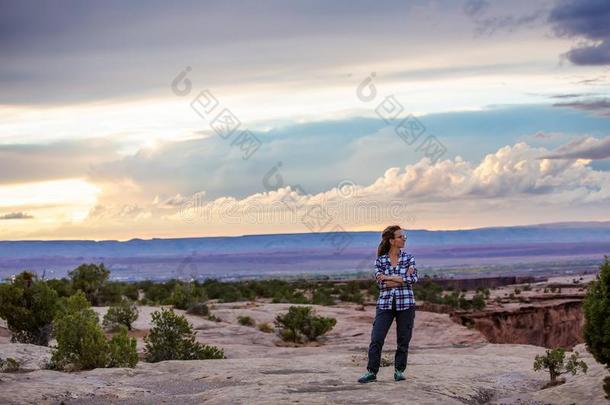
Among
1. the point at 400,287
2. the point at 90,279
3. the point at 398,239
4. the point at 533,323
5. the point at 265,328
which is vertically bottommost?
the point at 533,323

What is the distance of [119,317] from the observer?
2883 cm

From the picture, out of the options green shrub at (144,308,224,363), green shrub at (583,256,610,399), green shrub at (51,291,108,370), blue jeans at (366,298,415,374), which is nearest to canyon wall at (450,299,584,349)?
green shrub at (144,308,224,363)

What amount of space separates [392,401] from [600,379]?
4.41m

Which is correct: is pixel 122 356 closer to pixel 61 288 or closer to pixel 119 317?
pixel 119 317

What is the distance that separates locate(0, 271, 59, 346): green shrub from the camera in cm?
2358

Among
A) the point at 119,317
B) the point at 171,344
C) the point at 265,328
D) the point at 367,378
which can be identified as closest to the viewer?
the point at 367,378

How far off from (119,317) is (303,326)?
6183 mm

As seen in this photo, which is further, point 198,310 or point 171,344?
point 198,310

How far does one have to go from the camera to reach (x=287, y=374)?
15492 millimetres

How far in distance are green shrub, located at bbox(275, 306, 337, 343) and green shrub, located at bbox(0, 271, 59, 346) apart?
341 inches

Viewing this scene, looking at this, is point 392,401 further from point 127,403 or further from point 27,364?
point 27,364

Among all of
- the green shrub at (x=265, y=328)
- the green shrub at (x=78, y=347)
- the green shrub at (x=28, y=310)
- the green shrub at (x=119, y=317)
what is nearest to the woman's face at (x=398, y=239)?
the green shrub at (x=78, y=347)

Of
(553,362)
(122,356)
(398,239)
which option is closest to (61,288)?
(122,356)

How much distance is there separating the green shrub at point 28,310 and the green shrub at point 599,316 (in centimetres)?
1584
